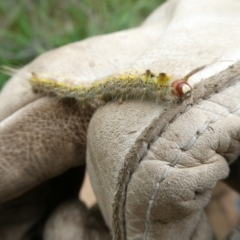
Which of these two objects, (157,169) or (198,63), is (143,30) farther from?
(157,169)

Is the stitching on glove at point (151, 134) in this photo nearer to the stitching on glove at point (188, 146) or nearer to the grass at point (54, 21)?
the stitching on glove at point (188, 146)

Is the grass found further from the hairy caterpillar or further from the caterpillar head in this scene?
the caterpillar head

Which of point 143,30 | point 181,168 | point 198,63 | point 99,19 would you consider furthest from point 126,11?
point 181,168

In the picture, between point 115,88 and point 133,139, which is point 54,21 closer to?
point 115,88

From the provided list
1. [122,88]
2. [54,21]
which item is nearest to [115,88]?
[122,88]

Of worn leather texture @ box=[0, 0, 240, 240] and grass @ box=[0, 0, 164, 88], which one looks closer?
worn leather texture @ box=[0, 0, 240, 240]

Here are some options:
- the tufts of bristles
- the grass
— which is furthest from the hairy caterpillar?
the grass

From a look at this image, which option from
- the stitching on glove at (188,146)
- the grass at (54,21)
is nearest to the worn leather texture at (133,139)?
the stitching on glove at (188,146)
